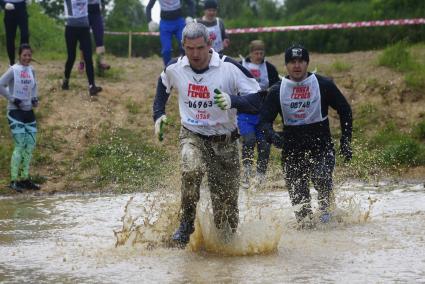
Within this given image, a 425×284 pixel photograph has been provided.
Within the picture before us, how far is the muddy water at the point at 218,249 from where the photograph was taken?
7.39 metres

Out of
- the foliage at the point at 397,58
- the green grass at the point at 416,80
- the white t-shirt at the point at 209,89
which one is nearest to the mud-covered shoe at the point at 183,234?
the white t-shirt at the point at 209,89

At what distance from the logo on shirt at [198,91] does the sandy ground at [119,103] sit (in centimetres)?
582

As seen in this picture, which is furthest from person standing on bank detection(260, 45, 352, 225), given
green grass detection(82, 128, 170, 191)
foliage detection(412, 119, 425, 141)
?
foliage detection(412, 119, 425, 141)

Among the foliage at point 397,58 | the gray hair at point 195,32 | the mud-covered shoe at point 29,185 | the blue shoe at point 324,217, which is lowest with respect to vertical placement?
the mud-covered shoe at point 29,185

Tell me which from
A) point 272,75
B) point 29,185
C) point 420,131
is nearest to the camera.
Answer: point 272,75

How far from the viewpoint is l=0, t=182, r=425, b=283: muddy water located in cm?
739

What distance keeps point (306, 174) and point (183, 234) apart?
174 centimetres

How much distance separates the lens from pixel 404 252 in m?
8.08

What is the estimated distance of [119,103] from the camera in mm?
16406

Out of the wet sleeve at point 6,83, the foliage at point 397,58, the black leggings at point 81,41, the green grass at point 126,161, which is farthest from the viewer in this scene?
the foliage at point 397,58

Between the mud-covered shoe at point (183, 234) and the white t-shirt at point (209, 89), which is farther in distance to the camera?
the mud-covered shoe at point (183, 234)

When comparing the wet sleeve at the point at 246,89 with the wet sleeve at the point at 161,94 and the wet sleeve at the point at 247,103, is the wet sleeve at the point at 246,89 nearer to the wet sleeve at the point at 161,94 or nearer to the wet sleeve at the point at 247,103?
the wet sleeve at the point at 247,103

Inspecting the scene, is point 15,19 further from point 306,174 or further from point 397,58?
point 306,174

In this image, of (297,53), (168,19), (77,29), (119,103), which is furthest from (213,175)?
(119,103)
